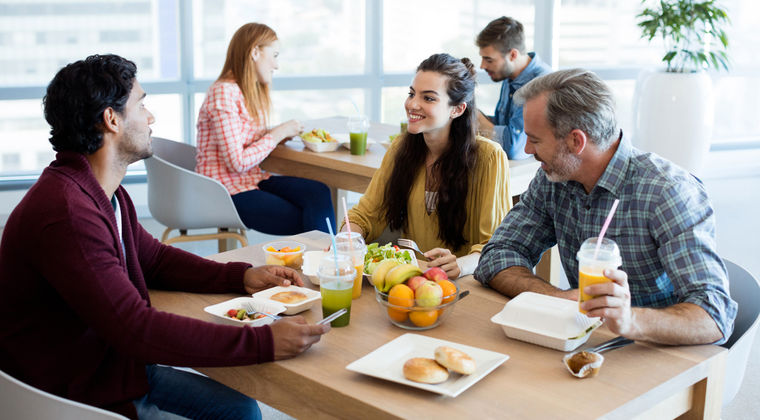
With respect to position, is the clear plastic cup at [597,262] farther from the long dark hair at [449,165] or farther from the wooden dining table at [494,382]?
the long dark hair at [449,165]

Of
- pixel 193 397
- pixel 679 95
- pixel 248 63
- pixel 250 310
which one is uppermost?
pixel 248 63

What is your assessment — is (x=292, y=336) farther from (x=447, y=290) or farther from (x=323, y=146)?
(x=323, y=146)

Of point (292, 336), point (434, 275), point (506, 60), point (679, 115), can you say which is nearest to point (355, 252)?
point (434, 275)

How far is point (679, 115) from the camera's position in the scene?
19.1ft

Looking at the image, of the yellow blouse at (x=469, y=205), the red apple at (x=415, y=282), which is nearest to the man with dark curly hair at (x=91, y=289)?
the red apple at (x=415, y=282)

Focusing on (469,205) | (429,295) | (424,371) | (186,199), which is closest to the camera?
(424,371)

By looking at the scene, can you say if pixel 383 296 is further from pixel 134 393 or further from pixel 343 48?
pixel 343 48

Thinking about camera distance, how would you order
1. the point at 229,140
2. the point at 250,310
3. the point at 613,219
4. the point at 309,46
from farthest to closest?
the point at 309,46, the point at 229,140, the point at 613,219, the point at 250,310

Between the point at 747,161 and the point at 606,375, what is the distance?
233 inches

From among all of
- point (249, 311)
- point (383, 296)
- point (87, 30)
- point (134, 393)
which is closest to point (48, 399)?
point (134, 393)

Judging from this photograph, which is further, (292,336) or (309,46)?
(309,46)

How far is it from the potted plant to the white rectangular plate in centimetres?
471

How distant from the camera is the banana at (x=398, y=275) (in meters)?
1.66

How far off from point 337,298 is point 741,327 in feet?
2.92
